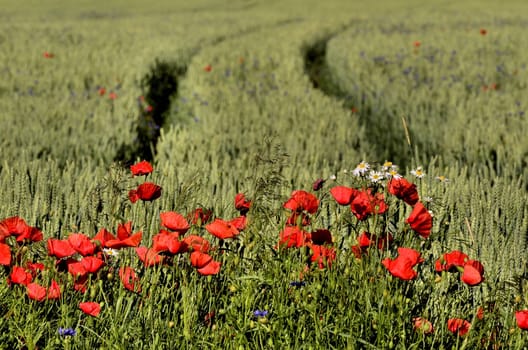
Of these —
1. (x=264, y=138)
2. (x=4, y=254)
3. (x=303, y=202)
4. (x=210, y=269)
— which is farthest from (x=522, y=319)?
(x=4, y=254)

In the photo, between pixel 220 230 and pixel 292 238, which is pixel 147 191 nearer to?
pixel 220 230

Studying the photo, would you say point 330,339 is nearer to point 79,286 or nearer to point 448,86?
point 79,286

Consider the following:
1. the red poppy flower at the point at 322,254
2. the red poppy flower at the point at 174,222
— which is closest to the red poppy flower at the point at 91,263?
the red poppy flower at the point at 174,222

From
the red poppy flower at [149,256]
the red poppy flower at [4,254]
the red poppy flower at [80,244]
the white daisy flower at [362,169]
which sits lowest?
the red poppy flower at [149,256]

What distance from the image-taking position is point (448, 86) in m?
8.06

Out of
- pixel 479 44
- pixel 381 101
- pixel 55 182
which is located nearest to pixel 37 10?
pixel 479 44

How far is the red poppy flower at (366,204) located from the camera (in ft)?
6.86

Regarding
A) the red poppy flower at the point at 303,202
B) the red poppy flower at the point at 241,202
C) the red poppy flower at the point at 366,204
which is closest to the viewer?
the red poppy flower at the point at 366,204

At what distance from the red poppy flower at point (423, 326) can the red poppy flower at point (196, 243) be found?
0.73 m

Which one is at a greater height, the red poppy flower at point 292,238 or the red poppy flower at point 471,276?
the red poppy flower at point 471,276

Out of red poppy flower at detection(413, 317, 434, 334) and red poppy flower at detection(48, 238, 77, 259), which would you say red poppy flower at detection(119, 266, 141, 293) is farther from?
red poppy flower at detection(413, 317, 434, 334)

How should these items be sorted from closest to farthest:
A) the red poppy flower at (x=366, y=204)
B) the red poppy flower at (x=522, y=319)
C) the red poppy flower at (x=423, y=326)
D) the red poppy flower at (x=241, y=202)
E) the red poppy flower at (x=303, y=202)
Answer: the red poppy flower at (x=522, y=319) < the red poppy flower at (x=423, y=326) < the red poppy flower at (x=366, y=204) < the red poppy flower at (x=303, y=202) < the red poppy flower at (x=241, y=202)

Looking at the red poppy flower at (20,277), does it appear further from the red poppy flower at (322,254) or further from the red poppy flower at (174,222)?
the red poppy flower at (322,254)

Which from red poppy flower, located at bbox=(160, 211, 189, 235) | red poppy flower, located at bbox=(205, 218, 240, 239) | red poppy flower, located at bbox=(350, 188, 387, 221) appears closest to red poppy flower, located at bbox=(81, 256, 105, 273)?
red poppy flower, located at bbox=(160, 211, 189, 235)
